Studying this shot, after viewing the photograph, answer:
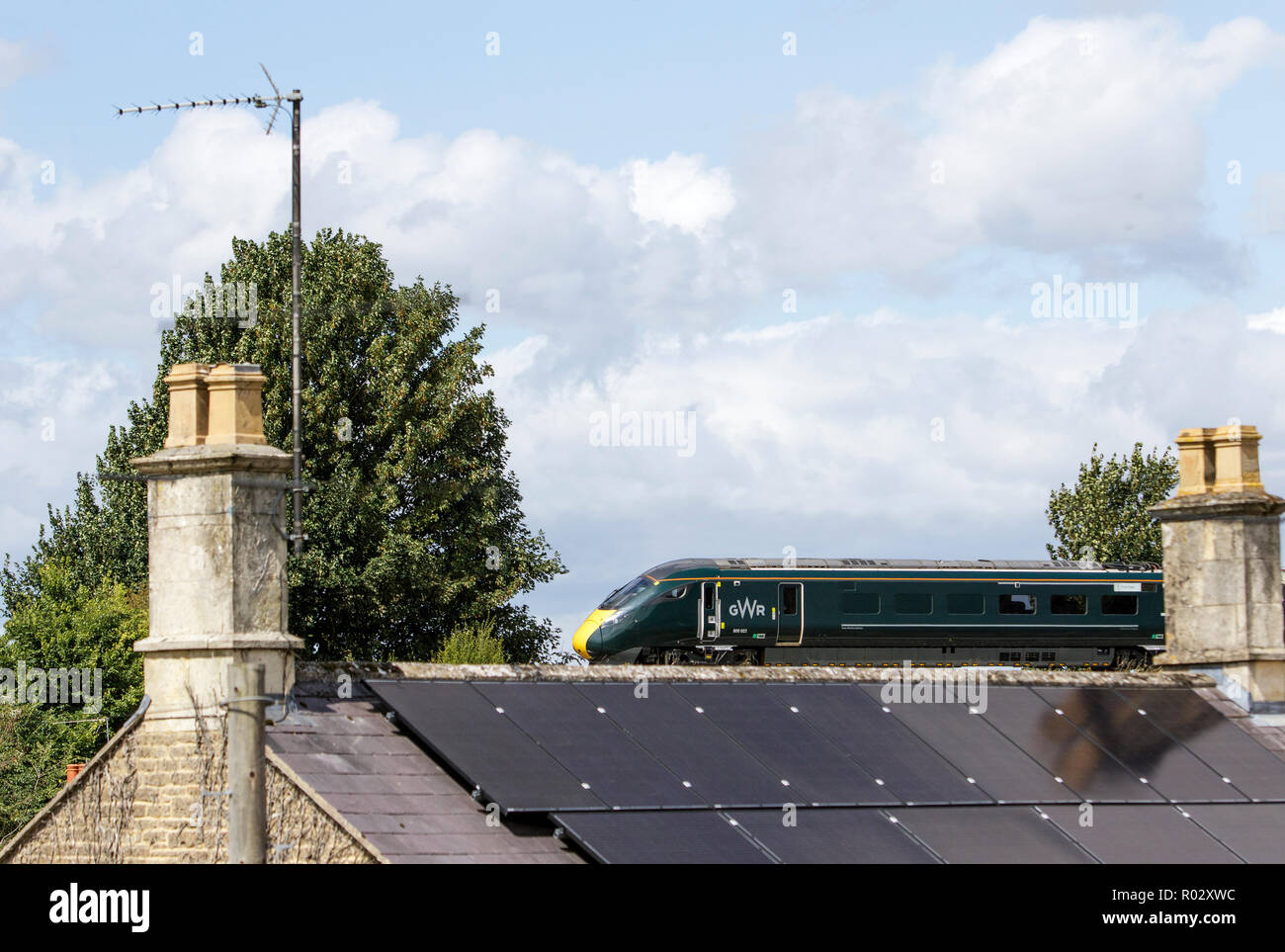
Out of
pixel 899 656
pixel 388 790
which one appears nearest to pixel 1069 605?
pixel 899 656

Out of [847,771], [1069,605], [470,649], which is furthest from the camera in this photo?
[470,649]

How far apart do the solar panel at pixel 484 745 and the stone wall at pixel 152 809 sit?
1.64m

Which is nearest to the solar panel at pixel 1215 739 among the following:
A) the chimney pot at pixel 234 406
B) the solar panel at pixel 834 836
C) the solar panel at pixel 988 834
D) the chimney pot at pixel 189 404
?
the solar panel at pixel 988 834

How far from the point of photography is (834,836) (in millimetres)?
17266

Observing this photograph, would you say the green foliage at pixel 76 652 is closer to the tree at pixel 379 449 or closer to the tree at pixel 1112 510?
the tree at pixel 379 449

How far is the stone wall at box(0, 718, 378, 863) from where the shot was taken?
52.7 ft

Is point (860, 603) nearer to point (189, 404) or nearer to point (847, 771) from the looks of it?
point (847, 771)

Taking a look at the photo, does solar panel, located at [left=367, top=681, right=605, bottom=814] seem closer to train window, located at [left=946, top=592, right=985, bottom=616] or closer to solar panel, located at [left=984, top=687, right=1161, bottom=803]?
solar panel, located at [left=984, top=687, right=1161, bottom=803]

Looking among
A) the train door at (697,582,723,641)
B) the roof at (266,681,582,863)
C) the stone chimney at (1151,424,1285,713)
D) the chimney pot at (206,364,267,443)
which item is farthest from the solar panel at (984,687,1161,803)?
the train door at (697,582,723,641)

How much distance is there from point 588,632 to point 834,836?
90.3ft
